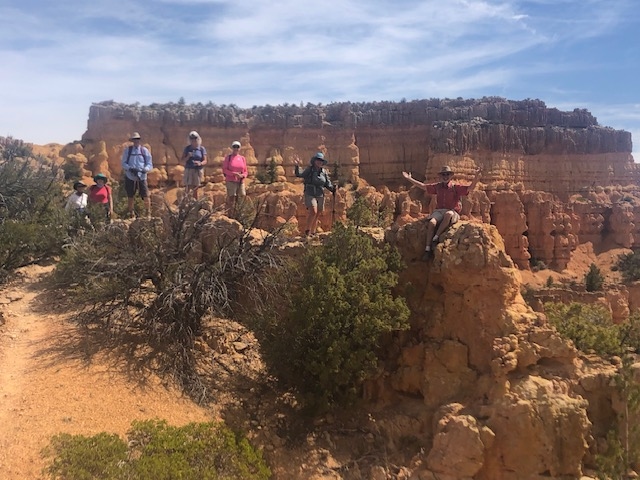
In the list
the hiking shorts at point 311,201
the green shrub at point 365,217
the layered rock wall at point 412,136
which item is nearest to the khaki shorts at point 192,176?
the hiking shorts at point 311,201

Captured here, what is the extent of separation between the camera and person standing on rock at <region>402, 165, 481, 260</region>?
27.1ft

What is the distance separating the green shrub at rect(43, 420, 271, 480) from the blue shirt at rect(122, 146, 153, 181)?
5753mm

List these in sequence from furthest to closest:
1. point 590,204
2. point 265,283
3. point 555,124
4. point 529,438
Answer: point 555,124 < point 590,204 < point 265,283 < point 529,438

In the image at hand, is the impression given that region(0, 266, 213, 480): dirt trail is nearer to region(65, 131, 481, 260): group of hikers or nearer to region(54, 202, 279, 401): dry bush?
region(54, 202, 279, 401): dry bush

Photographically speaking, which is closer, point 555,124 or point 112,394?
point 112,394

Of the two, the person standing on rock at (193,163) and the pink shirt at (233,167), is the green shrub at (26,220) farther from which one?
the pink shirt at (233,167)

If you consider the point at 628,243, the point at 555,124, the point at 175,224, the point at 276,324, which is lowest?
the point at 628,243

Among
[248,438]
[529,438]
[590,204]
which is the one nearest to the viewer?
[529,438]

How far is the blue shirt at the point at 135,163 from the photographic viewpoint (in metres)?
10.9

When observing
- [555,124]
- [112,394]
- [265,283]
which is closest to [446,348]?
[265,283]

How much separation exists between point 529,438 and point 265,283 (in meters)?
4.39

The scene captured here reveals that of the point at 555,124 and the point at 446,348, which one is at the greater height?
the point at 555,124

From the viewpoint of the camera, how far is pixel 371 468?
7250 mm

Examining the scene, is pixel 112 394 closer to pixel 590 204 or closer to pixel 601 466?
pixel 601 466
